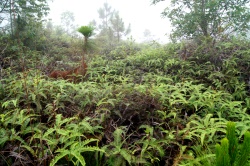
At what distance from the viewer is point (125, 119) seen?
2609 millimetres

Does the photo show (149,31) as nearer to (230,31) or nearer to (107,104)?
(230,31)

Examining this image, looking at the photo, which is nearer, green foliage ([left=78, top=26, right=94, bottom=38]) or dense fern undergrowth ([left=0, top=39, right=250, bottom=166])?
dense fern undergrowth ([left=0, top=39, right=250, bottom=166])

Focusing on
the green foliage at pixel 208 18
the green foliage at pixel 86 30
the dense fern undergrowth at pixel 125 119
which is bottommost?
the dense fern undergrowth at pixel 125 119

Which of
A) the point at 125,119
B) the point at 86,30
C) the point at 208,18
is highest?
the point at 208,18

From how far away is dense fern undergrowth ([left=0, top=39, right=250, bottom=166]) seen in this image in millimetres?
2018

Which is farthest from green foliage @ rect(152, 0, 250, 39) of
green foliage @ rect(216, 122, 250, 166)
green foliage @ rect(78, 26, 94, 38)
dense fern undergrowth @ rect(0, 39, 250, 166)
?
green foliage @ rect(216, 122, 250, 166)

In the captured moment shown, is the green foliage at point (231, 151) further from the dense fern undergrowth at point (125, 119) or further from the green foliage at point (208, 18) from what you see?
the green foliage at point (208, 18)

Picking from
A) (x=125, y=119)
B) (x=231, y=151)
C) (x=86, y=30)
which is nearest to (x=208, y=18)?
(x=86, y=30)

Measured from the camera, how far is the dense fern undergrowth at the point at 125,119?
6.62ft

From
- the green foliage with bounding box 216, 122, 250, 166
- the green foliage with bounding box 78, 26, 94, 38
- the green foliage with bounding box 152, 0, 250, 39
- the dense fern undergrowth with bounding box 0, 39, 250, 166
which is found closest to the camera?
the green foliage with bounding box 216, 122, 250, 166

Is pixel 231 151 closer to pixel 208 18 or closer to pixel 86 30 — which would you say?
pixel 86 30

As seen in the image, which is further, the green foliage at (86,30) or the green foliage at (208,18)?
the green foliage at (208,18)

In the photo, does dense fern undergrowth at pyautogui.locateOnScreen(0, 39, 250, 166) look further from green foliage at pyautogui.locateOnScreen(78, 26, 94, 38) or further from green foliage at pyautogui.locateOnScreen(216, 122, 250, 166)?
green foliage at pyautogui.locateOnScreen(78, 26, 94, 38)

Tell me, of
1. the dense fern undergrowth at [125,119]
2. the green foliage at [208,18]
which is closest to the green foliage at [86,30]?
the dense fern undergrowth at [125,119]
